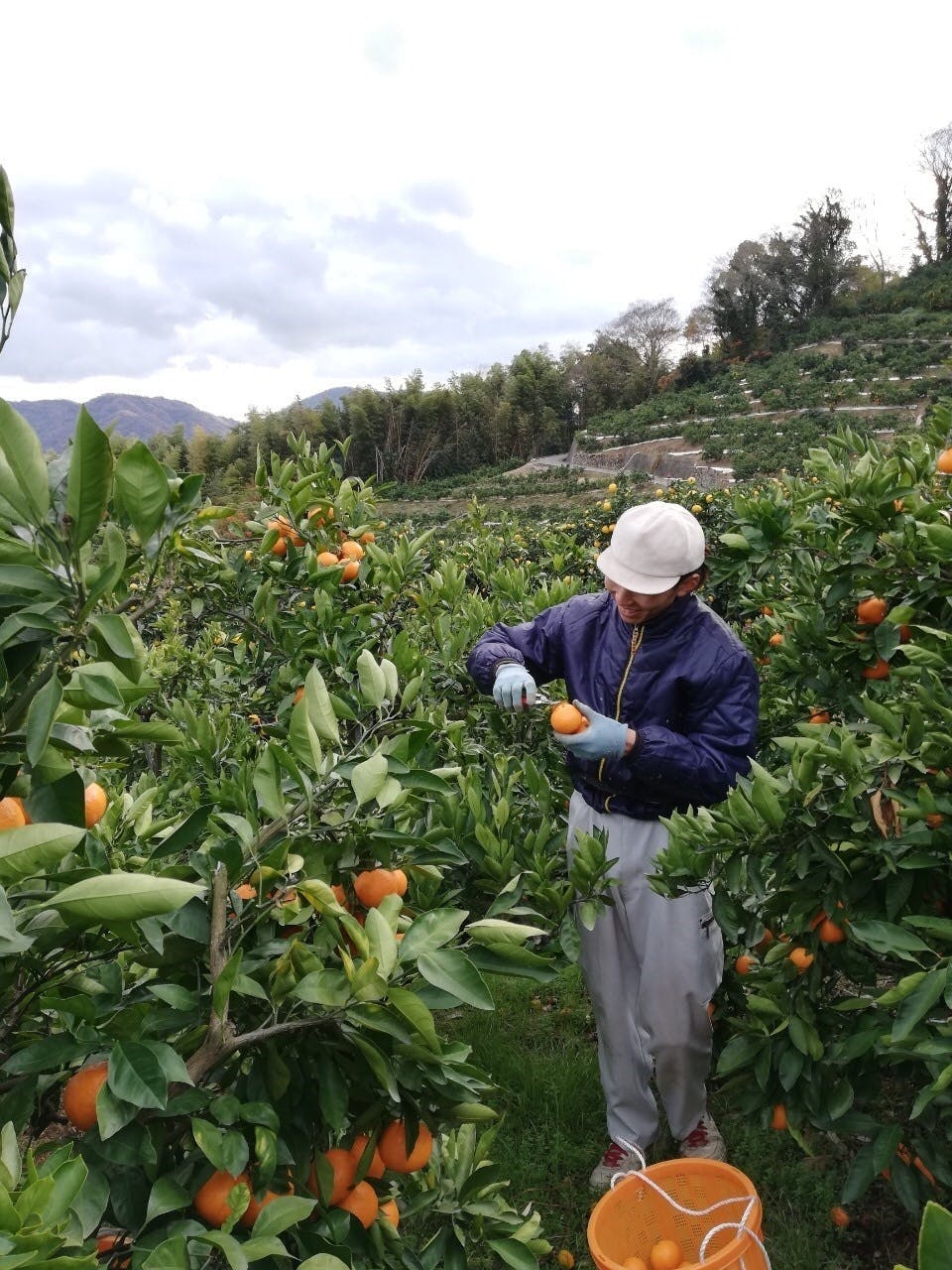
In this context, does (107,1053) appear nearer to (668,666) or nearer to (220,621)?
(668,666)

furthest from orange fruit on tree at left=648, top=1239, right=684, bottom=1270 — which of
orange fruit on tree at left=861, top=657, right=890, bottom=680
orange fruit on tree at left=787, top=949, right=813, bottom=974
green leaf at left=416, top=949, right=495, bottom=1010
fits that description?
green leaf at left=416, top=949, right=495, bottom=1010

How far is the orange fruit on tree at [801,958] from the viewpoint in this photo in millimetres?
1589

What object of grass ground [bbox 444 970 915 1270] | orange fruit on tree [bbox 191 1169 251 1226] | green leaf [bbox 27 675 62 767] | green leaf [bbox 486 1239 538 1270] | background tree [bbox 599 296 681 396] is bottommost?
grass ground [bbox 444 970 915 1270]

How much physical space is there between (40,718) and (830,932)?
133 cm

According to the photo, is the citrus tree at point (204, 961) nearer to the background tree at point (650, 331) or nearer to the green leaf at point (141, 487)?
the green leaf at point (141, 487)

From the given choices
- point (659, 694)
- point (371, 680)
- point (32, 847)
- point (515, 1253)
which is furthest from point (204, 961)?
point (659, 694)

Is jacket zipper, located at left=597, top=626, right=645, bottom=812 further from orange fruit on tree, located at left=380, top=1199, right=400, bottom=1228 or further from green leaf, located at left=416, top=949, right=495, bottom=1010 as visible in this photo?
green leaf, located at left=416, top=949, right=495, bottom=1010

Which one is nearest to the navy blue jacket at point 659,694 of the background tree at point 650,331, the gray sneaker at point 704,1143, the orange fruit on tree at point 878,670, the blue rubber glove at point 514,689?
the blue rubber glove at point 514,689

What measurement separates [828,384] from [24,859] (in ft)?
98.6

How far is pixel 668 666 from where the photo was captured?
214 cm

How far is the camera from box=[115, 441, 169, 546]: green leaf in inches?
27.9

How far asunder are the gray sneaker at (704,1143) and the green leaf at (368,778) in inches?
74.7

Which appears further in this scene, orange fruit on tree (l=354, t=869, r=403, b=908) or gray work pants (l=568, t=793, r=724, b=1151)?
gray work pants (l=568, t=793, r=724, b=1151)

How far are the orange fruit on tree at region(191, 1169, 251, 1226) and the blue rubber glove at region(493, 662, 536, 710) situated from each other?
1.36 m
